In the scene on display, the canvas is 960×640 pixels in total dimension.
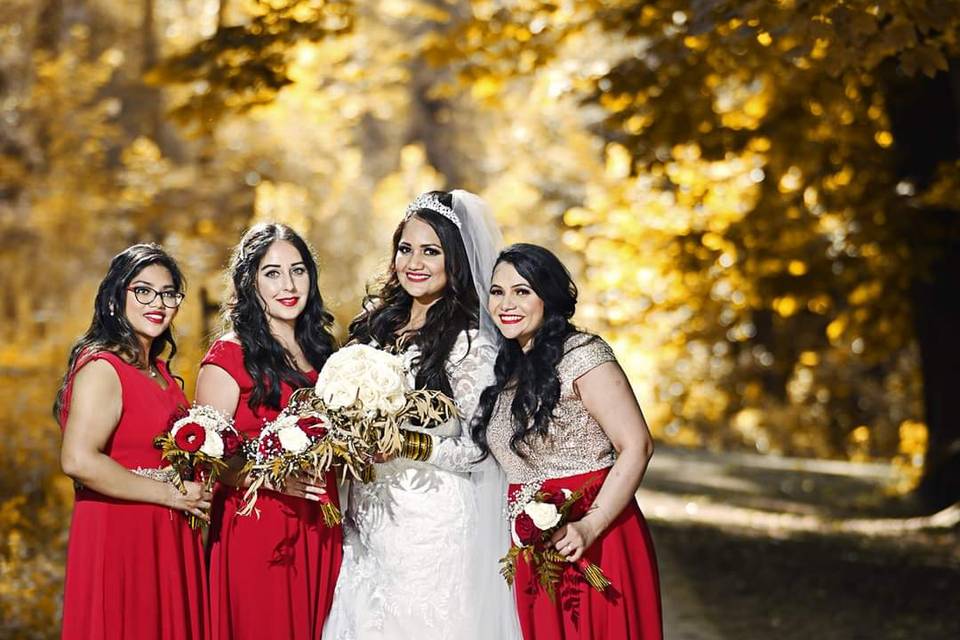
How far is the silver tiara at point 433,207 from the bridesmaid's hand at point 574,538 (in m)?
1.47

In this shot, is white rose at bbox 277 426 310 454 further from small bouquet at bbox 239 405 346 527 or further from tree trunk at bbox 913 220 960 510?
tree trunk at bbox 913 220 960 510

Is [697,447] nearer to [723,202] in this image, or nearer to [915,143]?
[723,202]

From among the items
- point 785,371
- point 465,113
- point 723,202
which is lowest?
point 785,371

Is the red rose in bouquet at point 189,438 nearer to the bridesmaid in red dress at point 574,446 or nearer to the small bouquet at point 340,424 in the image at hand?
the small bouquet at point 340,424

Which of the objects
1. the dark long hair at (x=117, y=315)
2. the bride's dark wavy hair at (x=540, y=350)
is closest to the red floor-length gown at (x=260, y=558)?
the dark long hair at (x=117, y=315)

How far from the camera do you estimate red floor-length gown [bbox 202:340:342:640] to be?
194 inches

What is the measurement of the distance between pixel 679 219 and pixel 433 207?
7.98 meters

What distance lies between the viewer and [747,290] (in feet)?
43.9

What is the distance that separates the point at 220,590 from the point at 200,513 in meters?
0.35

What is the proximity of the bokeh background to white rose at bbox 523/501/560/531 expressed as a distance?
7.01 ft

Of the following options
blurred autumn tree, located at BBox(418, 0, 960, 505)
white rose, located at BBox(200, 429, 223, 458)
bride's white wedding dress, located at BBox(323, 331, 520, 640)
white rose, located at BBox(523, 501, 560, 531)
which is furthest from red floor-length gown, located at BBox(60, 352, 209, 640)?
blurred autumn tree, located at BBox(418, 0, 960, 505)

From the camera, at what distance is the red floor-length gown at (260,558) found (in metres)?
4.92

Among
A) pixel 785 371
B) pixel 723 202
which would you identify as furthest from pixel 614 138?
pixel 785 371

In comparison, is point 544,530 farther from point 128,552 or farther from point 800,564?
point 800,564
